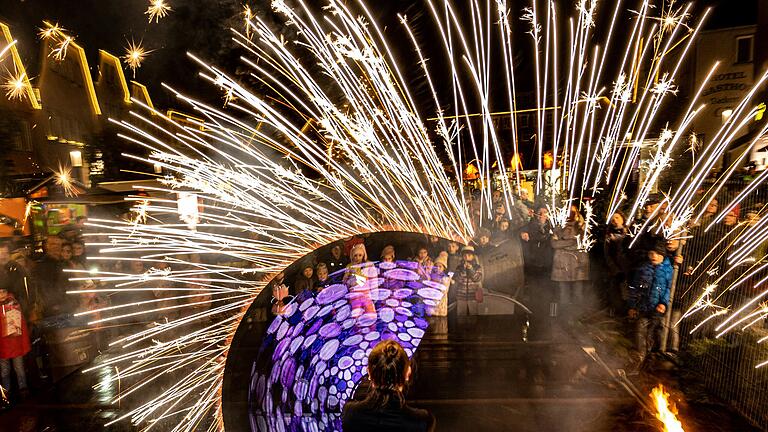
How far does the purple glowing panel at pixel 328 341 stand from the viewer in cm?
328

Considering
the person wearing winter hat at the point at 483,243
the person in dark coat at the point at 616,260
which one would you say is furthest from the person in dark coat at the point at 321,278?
the person in dark coat at the point at 616,260

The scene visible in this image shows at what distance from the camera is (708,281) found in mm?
5684

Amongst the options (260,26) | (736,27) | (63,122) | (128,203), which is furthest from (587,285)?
(63,122)

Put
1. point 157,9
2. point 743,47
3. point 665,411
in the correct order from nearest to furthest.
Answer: point 665,411 < point 157,9 < point 743,47

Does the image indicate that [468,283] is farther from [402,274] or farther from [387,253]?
[387,253]

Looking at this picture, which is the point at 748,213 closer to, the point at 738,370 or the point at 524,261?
the point at 738,370

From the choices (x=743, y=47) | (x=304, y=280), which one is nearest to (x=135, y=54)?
(x=304, y=280)

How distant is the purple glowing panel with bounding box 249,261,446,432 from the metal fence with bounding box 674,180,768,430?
11.7 ft

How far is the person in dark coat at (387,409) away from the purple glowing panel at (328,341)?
86cm

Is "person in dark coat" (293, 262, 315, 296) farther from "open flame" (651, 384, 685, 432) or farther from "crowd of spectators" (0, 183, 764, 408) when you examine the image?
"open flame" (651, 384, 685, 432)

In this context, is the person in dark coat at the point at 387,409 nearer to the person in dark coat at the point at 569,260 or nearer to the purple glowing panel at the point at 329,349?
the purple glowing panel at the point at 329,349

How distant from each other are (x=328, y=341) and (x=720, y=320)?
198 inches

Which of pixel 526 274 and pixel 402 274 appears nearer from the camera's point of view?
pixel 402 274

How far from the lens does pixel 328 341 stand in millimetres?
3533
